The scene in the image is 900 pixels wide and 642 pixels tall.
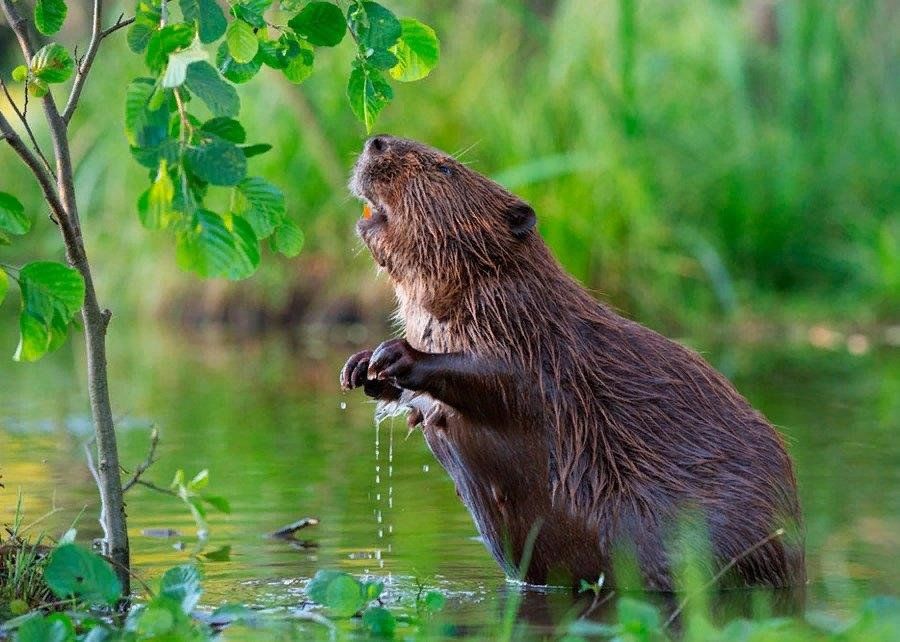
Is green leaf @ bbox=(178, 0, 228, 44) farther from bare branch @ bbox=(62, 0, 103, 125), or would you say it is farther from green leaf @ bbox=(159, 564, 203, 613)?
green leaf @ bbox=(159, 564, 203, 613)

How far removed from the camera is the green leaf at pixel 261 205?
320 cm

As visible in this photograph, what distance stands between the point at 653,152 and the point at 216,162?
7959 millimetres

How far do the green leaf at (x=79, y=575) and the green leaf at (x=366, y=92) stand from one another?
0.99 meters

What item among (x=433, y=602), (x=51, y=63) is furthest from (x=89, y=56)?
(x=433, y=602)

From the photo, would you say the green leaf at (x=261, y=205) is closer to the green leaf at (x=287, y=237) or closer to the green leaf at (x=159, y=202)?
the green leaf at (x=287, y=237)

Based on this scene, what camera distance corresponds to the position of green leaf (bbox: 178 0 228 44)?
276 cm

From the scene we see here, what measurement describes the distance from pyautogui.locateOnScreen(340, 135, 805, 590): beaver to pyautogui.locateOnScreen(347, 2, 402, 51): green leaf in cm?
67

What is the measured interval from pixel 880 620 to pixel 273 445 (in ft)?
12.0

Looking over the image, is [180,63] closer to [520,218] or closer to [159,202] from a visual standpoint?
[159,202]

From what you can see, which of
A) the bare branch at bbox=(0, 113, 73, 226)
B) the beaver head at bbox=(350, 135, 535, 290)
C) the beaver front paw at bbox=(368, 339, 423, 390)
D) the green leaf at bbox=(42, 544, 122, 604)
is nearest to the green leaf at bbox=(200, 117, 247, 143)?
the bare branch at bbox=(0, 113, 73, 226)

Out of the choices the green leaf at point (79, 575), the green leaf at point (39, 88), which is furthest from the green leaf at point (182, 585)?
the green leaf at point (39, 88)

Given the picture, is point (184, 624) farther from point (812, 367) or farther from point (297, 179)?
point (297, 179)

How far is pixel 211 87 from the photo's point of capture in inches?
106

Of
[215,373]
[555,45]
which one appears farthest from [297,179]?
[215,373]
